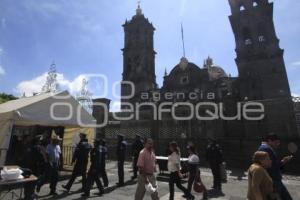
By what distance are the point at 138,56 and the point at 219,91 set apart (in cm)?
1679

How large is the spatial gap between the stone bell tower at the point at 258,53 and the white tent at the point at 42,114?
25.1 meters

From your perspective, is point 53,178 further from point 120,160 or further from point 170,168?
point 170,168

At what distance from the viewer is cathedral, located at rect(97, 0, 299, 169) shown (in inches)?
575

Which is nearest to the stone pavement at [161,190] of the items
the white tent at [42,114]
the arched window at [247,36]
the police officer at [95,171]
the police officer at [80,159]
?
the police officer at [95,171]

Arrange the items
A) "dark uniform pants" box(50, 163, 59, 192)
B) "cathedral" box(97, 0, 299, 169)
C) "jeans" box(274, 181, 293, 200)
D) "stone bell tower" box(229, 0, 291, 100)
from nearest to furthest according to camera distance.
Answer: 1. "jeans" box(274, 181, 293, 200)
2. "dark uniform pants" box(50, 163, 59, 192)
3. "cathedral" box(97, 0, 299, 169)
4. "stone bell tower" box(229, 0, 291, 100)

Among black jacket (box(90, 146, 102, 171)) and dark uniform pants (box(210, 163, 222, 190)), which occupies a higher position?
black jacket (box(90, 146, 102, 171))

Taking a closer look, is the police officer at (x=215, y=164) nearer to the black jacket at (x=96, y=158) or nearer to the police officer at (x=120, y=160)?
the police officer at (x=120, y=160)

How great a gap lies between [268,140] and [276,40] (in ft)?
103

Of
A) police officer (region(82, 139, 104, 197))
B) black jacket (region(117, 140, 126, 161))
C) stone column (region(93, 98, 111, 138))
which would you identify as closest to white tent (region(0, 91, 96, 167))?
black jacket (region(117, 140, 126, 161))

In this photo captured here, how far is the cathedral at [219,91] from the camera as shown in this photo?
14.6 m

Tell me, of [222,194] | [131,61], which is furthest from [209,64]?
[222,194]

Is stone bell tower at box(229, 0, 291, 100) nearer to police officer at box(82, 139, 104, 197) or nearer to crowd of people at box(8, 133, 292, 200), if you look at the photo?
crowd of people at box(8, 133, 292, 200)

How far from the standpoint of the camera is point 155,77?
46.4m

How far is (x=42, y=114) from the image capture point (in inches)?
383
